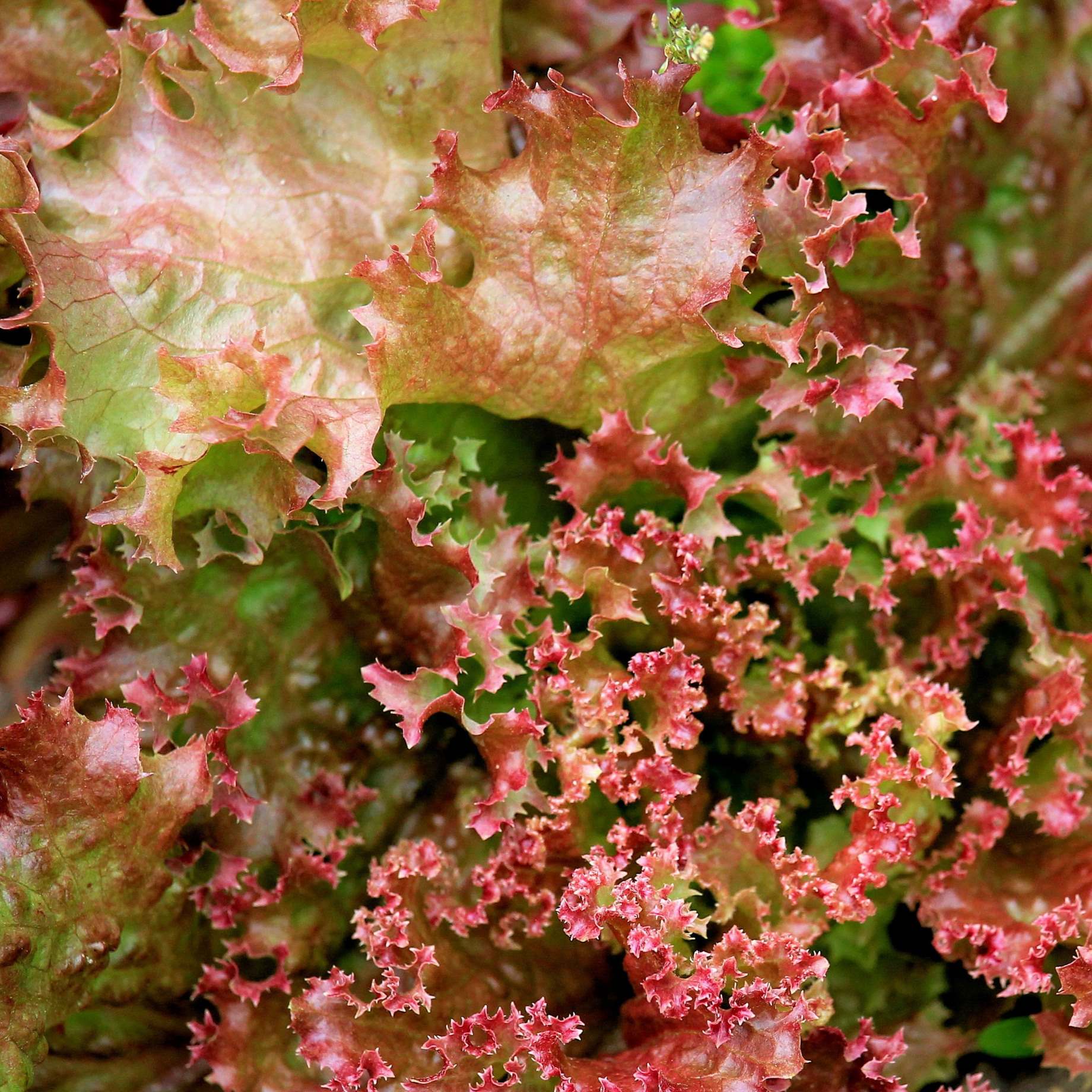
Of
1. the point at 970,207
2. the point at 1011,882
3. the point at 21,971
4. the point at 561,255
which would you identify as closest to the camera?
the point at 21,971

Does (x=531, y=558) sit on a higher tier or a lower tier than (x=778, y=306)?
lower

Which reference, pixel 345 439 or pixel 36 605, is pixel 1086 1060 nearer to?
pixel 345 439

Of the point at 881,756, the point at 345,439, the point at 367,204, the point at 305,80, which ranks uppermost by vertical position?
the point at 305,80

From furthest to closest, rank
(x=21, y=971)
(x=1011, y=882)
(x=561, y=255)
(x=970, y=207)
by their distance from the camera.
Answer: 1. (x=970, y=207)
2. (x=1011, y=882)
3. (x=561, y=255)
4. (x=21, y=971)

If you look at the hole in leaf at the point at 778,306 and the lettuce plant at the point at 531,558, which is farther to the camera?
the hole in leaf at the point at 778,306

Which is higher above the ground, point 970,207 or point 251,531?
point 970,207

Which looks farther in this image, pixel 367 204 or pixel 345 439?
pixel 367 204

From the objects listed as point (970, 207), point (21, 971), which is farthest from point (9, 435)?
point (970, 207)

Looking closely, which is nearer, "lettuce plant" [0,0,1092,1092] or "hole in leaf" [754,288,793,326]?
"lettuce plant" [0,0,1092,1092]
